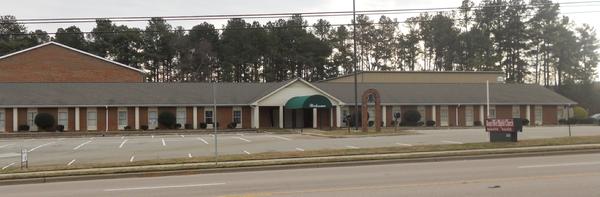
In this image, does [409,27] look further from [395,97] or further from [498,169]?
[498,169]

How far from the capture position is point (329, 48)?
10038 centimetres

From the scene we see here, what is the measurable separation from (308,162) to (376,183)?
18.4ft

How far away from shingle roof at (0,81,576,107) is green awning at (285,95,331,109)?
3886mm

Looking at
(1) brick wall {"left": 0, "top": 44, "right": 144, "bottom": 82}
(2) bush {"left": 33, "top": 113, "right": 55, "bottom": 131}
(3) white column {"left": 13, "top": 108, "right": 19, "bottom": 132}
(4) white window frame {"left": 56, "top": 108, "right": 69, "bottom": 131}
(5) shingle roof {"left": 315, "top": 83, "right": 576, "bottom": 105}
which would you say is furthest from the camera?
(1) brick wall {"left": 0, "top": 44, "right": 144, "bottom": 82}

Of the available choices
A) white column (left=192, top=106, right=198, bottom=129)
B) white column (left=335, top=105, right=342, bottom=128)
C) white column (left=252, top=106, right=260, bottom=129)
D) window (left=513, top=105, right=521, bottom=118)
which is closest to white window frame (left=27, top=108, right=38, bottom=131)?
white column (left=192, top=106, right=198, bottom=129)

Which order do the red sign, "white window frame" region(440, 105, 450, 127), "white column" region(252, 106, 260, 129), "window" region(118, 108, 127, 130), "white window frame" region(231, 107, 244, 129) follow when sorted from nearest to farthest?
the red sign
"window" region(118, 108, 127, 130)
"white column" region(252, 106, 260, 129)
"white window frame" region(231, 107, 244, 129)
"white window frame" region(440, 105, 450, 127)

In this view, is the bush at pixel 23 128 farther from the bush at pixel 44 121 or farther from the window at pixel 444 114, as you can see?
the window at pixel 444 114

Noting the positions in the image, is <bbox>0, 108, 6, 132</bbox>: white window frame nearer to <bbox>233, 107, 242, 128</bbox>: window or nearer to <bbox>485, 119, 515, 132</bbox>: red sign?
<bbox>233, 107, 242, 128</bbox>: window

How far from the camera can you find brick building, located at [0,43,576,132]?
49.9 m

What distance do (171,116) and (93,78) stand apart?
1809cm

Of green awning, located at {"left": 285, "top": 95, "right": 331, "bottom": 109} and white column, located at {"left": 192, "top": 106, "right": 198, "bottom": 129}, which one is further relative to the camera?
white column, located at {"left": 192, "top": 106, "right": 198, "bottom": 129}

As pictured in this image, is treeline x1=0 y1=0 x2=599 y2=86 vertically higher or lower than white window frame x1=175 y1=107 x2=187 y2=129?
higher

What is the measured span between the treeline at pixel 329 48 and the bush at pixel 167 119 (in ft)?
134

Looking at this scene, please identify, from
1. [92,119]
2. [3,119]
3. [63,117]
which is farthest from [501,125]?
[3,119]
